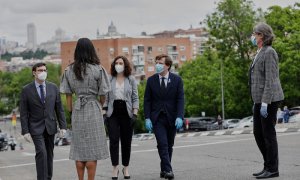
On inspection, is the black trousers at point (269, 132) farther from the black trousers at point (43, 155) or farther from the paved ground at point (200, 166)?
the black trousers at point (43, 155)

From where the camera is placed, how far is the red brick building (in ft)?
447

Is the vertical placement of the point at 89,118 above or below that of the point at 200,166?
above

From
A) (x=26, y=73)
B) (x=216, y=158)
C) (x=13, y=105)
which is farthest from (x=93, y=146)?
(x=26, y=73)

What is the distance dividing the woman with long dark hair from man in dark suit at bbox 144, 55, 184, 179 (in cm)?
216

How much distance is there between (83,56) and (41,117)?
5.44 ft

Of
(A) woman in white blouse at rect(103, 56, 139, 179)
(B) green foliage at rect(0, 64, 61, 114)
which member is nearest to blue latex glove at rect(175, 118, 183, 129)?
(A) woman in white blouse at rect(103, 56, 139, 179)

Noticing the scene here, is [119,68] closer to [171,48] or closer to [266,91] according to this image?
[266,91]

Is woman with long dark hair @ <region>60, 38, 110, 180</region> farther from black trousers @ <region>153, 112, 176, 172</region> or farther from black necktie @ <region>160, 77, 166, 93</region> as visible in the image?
black necktie @ <region>160, 77, 166, 93</region>

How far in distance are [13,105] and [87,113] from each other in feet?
536

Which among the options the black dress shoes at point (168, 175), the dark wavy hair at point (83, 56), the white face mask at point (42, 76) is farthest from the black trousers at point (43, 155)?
the black dress shoes at point (168, 175)

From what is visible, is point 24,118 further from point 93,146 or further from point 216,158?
point 216,158

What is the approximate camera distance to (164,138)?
10.8 meters

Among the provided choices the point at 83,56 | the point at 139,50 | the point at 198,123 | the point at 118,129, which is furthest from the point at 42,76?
the point at 139,50

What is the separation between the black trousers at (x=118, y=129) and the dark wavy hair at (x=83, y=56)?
2.30 m
